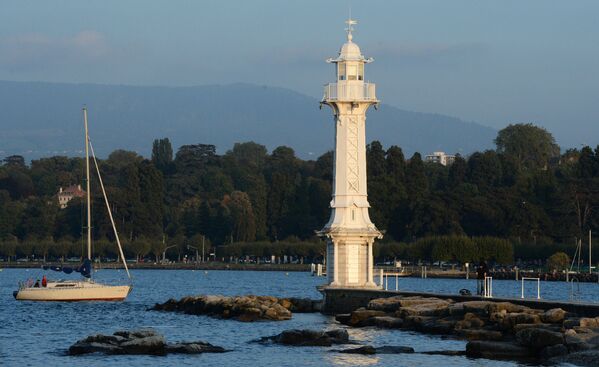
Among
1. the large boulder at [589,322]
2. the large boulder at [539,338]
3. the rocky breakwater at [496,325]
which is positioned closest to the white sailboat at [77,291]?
the rocky breakwater at [496,325]

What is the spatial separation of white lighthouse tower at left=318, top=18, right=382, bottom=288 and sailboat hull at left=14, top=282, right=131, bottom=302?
56.5ft

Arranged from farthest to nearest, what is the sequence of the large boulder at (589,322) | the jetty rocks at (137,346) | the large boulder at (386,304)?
1. the large boulder at (386,304)
2. the jetty rocks at (137,346)
3. the large boulder at (589,322)

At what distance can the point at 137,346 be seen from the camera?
132 feet

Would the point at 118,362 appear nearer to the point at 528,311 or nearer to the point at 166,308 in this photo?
the point at 528,311

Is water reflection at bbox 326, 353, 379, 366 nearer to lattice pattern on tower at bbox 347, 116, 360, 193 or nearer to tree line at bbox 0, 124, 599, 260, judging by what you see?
lattice pattern on tower at bbox 347, 116, 360, 193

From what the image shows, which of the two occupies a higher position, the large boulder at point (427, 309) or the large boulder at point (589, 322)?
the large boulder at point (427, 309)

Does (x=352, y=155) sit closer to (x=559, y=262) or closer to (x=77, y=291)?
(x=77, y=291)

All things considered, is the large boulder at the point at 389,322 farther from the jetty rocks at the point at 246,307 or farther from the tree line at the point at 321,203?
the tree line at the point at 321,203

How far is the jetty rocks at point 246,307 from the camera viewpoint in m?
54.8

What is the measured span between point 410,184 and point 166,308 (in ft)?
271

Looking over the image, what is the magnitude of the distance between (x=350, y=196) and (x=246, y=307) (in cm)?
572

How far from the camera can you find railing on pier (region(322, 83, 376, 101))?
183ft

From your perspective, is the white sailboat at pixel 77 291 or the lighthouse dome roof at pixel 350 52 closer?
the lighthouse dome roof at pixel 350 52

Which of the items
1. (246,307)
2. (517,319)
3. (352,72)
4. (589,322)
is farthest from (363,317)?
(352,72)
